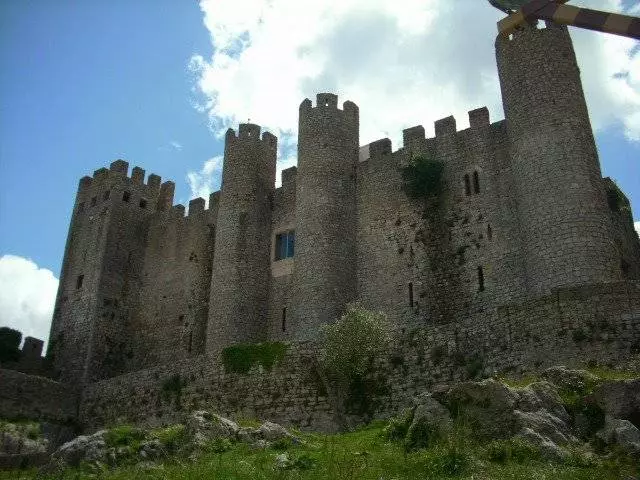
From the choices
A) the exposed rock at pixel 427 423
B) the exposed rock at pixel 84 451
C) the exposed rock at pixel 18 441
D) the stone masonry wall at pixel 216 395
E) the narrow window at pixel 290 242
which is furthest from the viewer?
the narrow window at pixel 290 242

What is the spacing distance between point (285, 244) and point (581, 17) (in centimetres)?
2113

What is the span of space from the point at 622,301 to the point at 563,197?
601 cm

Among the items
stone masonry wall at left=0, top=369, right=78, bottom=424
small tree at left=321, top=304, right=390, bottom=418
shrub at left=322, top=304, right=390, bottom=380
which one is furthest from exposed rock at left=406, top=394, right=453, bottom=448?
stone masonry wall at left=0, top=369, right=78, bottom=424

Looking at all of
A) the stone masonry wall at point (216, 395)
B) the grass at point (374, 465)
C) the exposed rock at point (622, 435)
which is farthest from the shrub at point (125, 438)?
the exposed rock at point (622, 435)

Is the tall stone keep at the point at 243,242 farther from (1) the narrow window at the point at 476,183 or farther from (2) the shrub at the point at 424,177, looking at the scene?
(1) the narrow window at the point at 476,183

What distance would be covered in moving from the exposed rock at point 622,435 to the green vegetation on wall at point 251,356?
12.5 metres

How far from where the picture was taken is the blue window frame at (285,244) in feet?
106

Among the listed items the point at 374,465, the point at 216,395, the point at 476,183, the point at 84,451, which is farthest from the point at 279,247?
the point at 374,465

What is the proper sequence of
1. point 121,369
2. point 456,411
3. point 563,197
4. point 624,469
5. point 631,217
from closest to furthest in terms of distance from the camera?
1. point 624,469
2. point 456,411
3. point 563,197
4. point 631,217
5. point 121,369

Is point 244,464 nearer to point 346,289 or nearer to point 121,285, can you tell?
point 346,289

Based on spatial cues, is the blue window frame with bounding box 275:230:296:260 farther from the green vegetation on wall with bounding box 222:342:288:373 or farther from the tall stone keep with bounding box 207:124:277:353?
the green vegetation on wall with bounding box 222:342:288:373

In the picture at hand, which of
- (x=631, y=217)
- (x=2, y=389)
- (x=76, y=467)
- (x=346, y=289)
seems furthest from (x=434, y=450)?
(x=2, y=389)

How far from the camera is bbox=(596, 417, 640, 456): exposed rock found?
469 inches

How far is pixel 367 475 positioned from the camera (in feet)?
38.4
